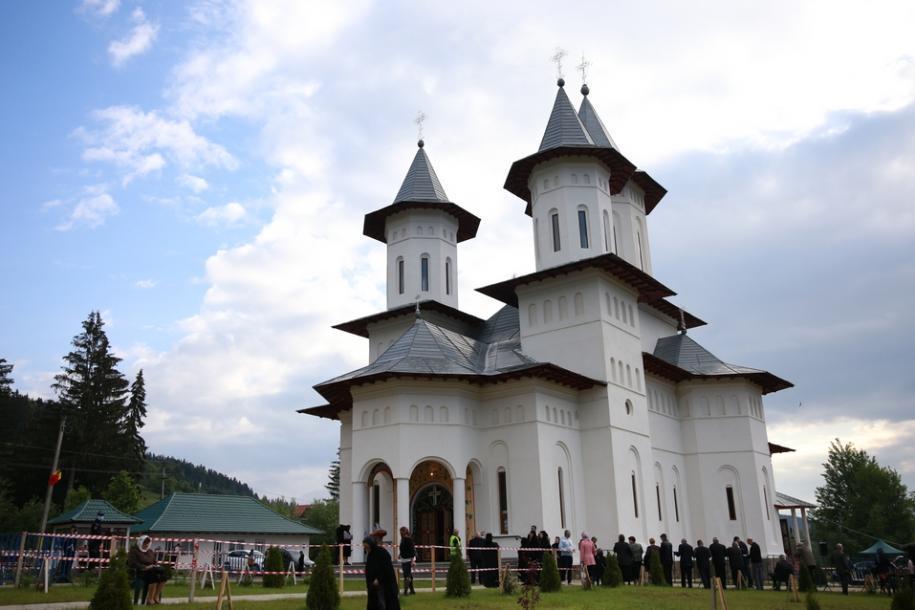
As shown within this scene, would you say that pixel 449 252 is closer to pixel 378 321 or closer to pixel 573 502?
pixel 378 321

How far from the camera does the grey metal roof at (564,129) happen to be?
90.3 ft

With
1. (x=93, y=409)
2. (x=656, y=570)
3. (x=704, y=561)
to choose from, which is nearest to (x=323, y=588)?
(x=656, y=570)

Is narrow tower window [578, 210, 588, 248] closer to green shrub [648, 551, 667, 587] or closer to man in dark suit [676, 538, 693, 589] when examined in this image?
man in dark suit [676, 538, 693, 589]

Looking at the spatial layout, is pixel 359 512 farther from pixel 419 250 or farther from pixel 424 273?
pixel 419 250

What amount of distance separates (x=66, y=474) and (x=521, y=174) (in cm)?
3595

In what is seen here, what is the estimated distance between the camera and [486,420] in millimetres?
23469

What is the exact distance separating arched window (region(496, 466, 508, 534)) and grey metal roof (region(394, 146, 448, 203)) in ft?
42.8

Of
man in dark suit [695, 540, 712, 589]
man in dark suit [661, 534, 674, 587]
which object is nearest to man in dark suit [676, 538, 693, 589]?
man in dark suit [695, 540, 712, 589]

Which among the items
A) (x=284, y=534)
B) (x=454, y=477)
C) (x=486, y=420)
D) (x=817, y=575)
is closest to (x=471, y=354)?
(x=486, y=420)

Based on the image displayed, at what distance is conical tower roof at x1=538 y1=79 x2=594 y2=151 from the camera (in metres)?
27.5

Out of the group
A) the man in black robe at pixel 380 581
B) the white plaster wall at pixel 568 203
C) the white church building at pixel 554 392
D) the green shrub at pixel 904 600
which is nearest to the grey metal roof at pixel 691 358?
the white church building at pixel 554 392

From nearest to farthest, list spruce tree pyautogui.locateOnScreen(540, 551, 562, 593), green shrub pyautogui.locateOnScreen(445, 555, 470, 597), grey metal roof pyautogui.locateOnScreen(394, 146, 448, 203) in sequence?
green shrub pyautogui.locateOnScreen(445, 555, 470, 597) < spruce tree pyautogui.locateOnScreen(540, 551, 562, 593) < grey metal roof pyautogui.locateOnScreen(394, 146, 448, 203)

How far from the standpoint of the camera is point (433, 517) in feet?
78.5

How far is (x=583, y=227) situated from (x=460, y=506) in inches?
421
